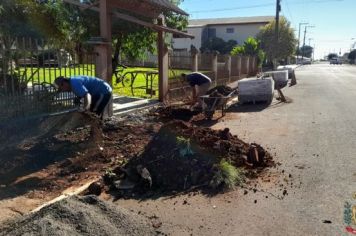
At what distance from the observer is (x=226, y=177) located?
584 cm

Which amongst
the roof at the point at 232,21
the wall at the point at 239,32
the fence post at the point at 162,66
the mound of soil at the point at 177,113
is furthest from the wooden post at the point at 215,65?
the roof at the point at 232,21

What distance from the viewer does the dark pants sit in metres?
8.21

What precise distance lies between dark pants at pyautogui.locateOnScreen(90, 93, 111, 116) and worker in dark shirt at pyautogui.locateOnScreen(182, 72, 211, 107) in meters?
4.91

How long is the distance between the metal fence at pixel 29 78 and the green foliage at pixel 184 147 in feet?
11.5

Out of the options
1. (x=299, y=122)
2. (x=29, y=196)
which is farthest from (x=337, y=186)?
(x=299, y=122)

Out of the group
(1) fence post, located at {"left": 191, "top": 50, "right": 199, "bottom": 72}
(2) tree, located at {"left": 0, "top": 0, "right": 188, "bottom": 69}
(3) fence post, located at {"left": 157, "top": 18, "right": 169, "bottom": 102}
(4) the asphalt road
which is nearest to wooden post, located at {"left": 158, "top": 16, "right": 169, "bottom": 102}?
(3) fence post, located at {"left": 157, "top": 18, "right": 169, "bottom": 102}

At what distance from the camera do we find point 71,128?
8.99 metres

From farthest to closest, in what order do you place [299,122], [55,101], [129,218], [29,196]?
[299,122], [55,101], [29,196], [129,218]

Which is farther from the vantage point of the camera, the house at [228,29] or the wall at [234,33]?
the house at [228,29]

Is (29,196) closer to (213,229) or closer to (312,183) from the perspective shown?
(213,229)

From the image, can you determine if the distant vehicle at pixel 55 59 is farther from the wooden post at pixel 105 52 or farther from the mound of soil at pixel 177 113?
the mound of soil at pixel 177 113

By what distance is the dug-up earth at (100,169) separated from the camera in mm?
4184

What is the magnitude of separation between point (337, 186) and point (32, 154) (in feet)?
16.6

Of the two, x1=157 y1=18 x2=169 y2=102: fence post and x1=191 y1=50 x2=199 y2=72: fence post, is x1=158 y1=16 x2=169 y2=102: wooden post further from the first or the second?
x1=191 y1=50 x2=199 y2=72: fence post
